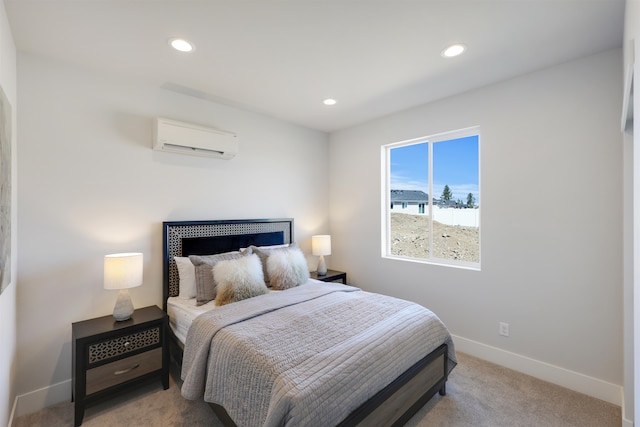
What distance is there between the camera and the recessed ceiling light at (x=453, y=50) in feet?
6.72

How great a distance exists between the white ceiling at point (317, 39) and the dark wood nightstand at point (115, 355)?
2.03m

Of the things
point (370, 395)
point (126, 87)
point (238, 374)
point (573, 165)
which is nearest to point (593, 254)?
point (573, 165)

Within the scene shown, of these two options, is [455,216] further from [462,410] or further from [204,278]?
[204,278]

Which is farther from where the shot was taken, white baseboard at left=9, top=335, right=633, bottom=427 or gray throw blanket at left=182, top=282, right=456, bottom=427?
white baseboard at left=9, top=335, right=633, bottom=427

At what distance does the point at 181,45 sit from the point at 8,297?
77.6 inches

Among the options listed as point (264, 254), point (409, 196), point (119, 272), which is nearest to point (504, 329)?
point (409, 196)

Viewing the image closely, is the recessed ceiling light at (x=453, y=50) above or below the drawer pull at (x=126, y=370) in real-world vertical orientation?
above

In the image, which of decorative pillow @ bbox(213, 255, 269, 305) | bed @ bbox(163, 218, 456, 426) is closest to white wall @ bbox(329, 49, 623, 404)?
bed @ bbox(163, 218, 456, 426)

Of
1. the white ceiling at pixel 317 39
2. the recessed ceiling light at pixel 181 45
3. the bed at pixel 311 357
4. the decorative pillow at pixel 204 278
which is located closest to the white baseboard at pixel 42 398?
the bed at pixel 311 357

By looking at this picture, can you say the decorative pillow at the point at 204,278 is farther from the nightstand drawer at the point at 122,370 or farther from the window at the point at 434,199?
the window at the point at 434,199

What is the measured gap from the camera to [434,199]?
3270mm

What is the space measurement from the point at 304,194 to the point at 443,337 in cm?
244

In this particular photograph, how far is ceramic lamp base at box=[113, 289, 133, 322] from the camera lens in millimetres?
2220

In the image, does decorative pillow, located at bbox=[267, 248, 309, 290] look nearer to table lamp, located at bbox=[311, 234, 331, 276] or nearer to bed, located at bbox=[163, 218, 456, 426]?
bed, located at bbox=[163, 218, 456, 426]
